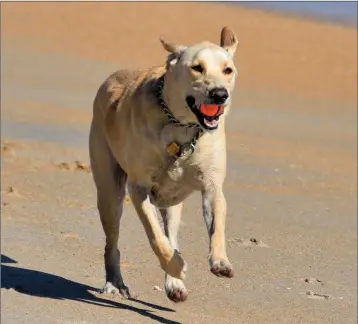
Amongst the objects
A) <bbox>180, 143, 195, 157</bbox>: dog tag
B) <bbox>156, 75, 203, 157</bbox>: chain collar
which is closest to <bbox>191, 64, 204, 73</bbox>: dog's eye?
<bbox>156, 75, 203, 157</bbox>: chain collar

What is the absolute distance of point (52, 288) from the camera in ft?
24.7

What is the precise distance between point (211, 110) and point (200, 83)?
179mm

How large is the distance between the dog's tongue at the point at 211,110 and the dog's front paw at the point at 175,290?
3.90 ft

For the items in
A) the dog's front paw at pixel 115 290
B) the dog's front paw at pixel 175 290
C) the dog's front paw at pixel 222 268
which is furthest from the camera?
the dog's front paw at pixel 115 290

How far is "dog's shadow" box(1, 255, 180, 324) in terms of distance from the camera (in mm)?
7242

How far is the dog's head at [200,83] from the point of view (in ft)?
21.1

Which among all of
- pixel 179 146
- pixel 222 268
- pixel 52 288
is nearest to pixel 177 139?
pixel 179 146

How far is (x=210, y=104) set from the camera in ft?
21.1

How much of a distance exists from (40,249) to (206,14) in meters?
24.5

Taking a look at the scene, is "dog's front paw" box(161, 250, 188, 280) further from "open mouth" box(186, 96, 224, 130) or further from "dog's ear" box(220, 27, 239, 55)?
"dog's ear" box(220, 27, 239, 55)

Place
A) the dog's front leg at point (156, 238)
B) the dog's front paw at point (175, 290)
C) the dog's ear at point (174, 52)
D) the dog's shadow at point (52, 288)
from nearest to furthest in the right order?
the dog's front leg at point (156, 238)
the dog's ear at point (174, 52)
the dog's front paw at point (175, 290)
the dog's shadow at point (52, 288)

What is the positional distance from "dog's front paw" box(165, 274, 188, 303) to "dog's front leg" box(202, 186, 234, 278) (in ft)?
1.57

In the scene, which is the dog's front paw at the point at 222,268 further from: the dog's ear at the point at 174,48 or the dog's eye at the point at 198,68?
the dog's ear at the point at 174,48

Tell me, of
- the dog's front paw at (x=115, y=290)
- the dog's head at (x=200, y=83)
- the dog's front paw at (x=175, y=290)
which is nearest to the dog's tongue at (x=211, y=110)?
the dog's head at (x=200, y=83)
